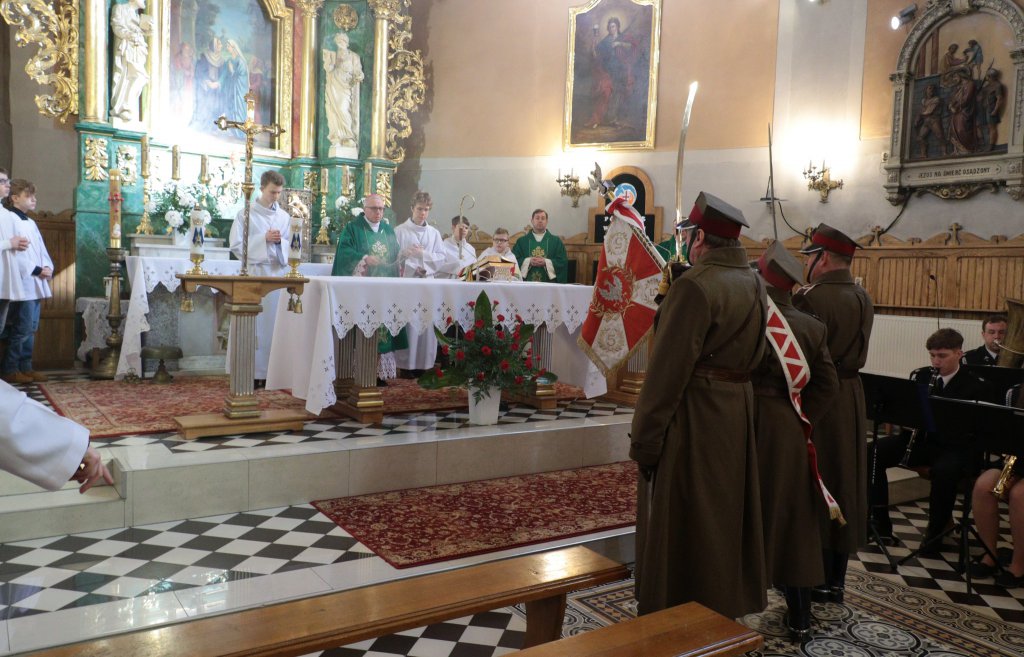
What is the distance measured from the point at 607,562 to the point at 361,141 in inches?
373

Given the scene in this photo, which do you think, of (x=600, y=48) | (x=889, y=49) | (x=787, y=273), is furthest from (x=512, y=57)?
(x=787, y=273)

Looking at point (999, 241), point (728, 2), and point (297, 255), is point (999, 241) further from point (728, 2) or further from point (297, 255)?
point (297, 255)

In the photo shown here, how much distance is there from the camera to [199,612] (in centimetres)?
324

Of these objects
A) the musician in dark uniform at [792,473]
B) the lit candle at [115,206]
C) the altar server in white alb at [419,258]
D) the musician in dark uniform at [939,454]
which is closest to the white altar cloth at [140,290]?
the lit candle at [115,206]

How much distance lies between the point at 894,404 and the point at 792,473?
1.70 meters

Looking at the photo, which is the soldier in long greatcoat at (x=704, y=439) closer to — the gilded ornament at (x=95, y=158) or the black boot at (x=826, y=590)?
the black boot at (x=826, y=590)

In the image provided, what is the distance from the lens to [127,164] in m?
9.33

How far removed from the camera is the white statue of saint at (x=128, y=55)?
9055 mm

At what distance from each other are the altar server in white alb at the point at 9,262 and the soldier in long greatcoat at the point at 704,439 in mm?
6614

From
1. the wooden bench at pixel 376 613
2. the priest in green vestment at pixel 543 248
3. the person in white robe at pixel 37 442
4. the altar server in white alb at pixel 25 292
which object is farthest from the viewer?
the priest in green vestment at pixel 543 248

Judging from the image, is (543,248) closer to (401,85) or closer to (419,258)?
(419,258)

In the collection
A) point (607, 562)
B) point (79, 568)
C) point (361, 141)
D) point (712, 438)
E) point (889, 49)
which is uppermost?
point (889, 49)

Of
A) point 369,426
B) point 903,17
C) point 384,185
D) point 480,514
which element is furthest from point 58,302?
point 903,17

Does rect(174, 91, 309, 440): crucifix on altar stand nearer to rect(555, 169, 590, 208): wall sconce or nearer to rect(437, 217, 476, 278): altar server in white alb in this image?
rect(437, 217, 476, 278): altar server in white alb
